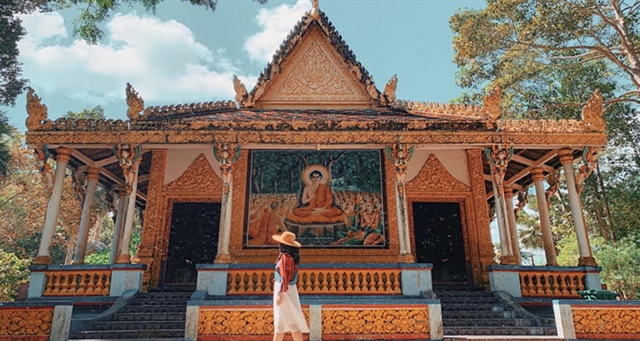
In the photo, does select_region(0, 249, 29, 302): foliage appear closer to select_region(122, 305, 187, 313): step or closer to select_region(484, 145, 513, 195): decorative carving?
select_region(122, 305, 187, 313): step

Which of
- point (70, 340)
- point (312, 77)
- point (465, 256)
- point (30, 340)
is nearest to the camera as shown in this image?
point (30, 340)

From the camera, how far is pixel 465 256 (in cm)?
1102

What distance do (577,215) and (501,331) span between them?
404 centimetres

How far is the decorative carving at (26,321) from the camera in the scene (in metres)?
6.10

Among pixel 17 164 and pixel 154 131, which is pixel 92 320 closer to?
pixel 154 131

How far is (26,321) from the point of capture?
615 cm

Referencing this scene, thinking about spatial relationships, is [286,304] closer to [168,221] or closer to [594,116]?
[168,221]

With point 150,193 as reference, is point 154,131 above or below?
above

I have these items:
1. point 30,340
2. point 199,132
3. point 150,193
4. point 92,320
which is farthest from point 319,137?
point 30,340

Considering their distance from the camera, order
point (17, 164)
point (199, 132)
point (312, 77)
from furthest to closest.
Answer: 1. point (17, 164)
2. point (312, 77)
3. point (199, 132)

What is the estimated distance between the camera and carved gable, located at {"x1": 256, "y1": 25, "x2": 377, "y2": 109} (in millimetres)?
12727

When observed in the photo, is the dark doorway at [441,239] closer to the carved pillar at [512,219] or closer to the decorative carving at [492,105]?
the carved pillar at [512,219]

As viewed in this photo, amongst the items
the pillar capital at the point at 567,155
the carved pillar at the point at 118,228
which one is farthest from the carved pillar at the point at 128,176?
the pillar capital at the point at 567,155

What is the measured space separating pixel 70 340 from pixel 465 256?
28.5 ft
